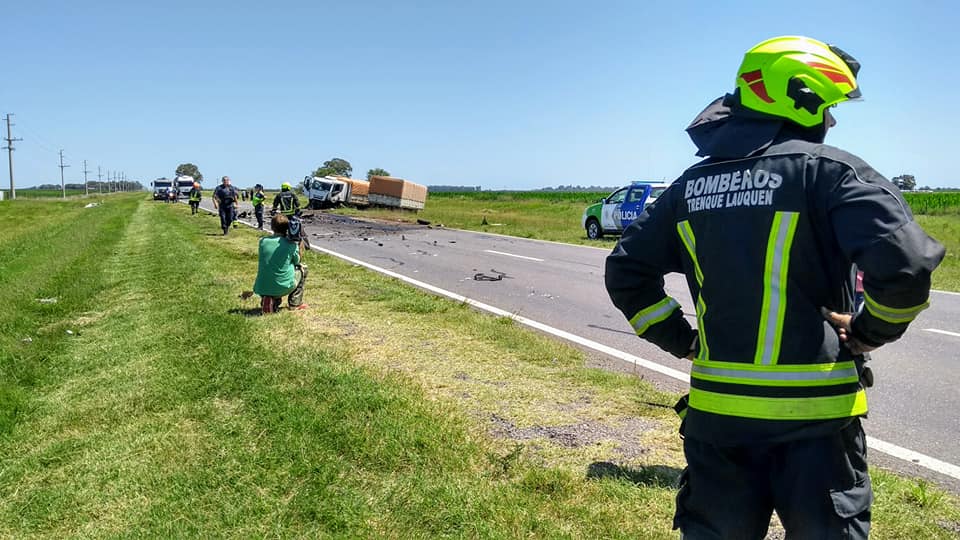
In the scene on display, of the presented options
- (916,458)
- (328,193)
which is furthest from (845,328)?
(328,193)

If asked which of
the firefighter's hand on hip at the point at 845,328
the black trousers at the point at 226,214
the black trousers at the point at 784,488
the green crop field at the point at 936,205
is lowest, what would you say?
the black trousers at the point at 226,214

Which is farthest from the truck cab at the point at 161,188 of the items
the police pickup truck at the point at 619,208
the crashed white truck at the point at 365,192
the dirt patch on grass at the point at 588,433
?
the dirt patch on grass at the point at 588,433

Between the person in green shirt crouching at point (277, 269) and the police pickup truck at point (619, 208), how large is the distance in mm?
12623

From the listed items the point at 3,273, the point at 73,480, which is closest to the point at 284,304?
the point at 73,480

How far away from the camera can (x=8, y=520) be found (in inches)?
140

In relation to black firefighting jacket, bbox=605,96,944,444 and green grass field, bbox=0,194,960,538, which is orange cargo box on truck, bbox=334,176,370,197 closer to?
green grass field, bbox=0,194,960,538

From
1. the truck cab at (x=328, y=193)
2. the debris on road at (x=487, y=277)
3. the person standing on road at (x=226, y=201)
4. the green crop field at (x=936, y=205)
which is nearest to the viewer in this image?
the debris on road at (x=487, y=277)

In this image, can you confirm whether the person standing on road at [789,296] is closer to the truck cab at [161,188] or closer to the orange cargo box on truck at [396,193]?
the orange cargo box on truck at [396,193]

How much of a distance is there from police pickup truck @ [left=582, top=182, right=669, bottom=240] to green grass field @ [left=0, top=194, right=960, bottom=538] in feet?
41.9

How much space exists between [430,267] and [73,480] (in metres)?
10.3

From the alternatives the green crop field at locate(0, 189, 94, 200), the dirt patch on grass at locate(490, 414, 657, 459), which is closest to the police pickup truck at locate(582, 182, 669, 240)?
the dirt patch on grass at locate(490, 414, 657, 459)

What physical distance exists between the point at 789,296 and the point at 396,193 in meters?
42.1

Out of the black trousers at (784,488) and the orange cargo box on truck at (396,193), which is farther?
the orange cargo box on truck at (396,193)

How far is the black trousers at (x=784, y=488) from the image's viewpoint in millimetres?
1744
